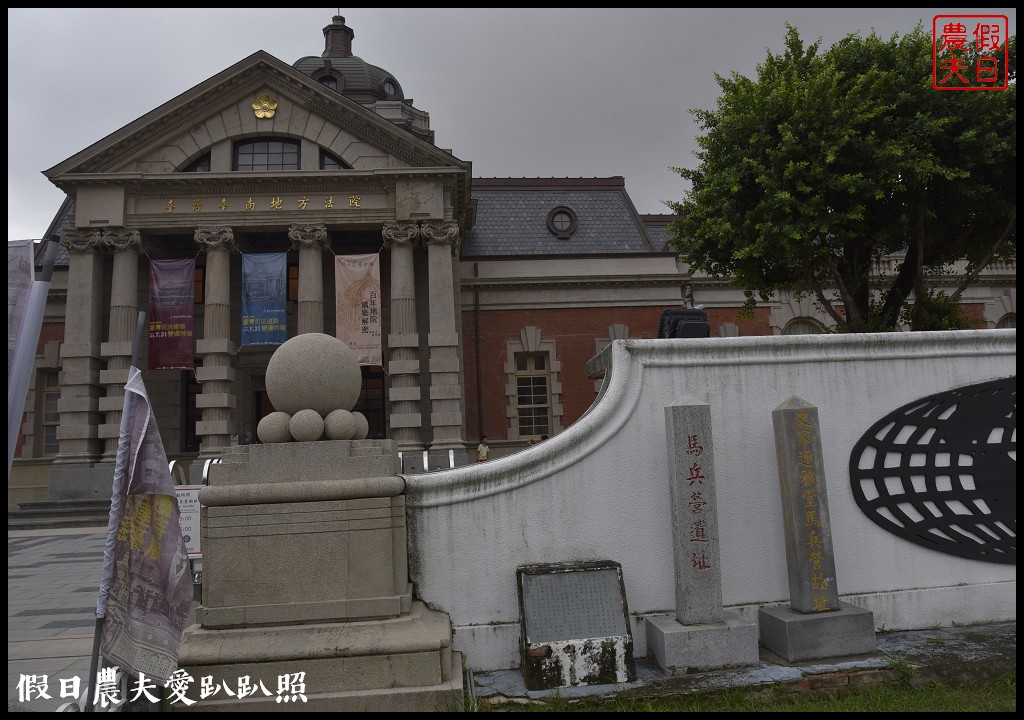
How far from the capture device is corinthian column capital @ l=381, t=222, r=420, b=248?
65.3 feet

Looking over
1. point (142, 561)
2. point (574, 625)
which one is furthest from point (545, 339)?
point (142, 561)

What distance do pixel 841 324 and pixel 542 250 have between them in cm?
1153

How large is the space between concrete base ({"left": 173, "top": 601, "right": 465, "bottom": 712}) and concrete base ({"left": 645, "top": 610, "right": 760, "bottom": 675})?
1609mm

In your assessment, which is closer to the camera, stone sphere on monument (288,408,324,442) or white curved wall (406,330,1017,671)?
stone sphere on monument (288,408,324,442)

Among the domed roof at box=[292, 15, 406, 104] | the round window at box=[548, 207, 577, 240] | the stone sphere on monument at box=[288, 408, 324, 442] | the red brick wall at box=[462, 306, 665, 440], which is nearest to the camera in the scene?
the stone sphere on monument at box=[288, 408, 324, 442]

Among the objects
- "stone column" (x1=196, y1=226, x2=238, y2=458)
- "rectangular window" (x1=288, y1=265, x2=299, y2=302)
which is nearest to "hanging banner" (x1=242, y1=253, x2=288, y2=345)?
"stone column" (x1=196, y1=226, x2=238, y2=458)

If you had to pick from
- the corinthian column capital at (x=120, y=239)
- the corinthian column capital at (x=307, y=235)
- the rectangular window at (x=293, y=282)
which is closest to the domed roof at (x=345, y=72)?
the rectangular window at (x=293, y=282)

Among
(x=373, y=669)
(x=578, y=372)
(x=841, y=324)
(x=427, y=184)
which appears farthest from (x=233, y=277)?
(x=373, y=669)

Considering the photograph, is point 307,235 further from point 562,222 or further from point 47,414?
point 47,414

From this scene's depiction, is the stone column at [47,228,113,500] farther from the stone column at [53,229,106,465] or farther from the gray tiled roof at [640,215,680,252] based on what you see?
the gray tiled roof at [640,215,680,252]

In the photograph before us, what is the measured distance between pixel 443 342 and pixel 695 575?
49.6 ft

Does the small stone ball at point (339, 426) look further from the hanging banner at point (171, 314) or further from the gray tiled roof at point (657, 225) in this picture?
the gray tiled roof at point (657, 225)

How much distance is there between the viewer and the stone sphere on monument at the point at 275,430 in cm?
498

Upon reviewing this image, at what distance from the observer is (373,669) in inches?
177
